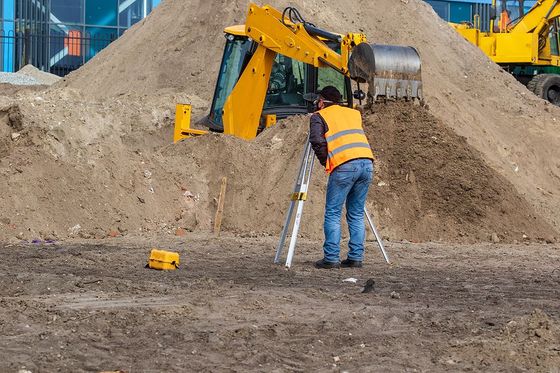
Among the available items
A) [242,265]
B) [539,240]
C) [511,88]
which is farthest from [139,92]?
[242,265]

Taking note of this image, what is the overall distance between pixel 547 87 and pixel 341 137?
18389mm

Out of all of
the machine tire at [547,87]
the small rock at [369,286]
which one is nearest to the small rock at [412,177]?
the small rock at [369,286]

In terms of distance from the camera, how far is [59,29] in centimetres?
3734

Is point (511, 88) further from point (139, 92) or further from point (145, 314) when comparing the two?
point (145, 314)

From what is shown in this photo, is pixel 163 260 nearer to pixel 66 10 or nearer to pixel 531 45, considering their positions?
pixel 531 45

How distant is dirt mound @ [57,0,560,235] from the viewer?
70.2 ft

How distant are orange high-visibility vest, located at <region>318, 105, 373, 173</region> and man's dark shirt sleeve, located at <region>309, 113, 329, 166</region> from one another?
0.12 feet

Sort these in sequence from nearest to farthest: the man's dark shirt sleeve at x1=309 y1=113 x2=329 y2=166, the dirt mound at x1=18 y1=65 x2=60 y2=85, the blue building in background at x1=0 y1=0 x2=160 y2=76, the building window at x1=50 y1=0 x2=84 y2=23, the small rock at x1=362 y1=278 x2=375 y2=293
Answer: the small rock at x1=362 y1=278 x2=375 y2=293
the man's dark shirt sleeve at x1=309 y1=113 x2=329 y2=166
the dirt mound at x1=18 y1=65 x2=60 y2=85
the blue building in background at x1=0 y1=0 x2=160 y2=76
the building window at x1=50 y1=0 x2=84 y2=23

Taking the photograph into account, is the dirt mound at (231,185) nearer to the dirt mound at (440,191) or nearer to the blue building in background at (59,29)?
the dirt mound at (440,191)

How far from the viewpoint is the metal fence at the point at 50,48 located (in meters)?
35.2

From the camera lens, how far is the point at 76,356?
6688 mm

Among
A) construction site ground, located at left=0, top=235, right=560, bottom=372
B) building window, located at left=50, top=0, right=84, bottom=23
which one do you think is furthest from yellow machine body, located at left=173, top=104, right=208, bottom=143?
building window, located at left=50, top=0, right=84, bottom=23

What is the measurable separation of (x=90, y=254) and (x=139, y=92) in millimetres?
13108

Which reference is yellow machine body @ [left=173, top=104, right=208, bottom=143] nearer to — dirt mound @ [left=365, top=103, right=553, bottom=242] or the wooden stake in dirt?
the wooden stake in dirt
